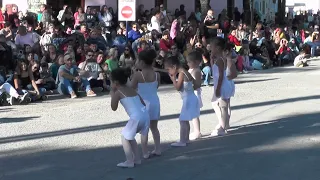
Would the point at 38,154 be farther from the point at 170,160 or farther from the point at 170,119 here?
the point at 170,119

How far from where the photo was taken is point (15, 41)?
17484mm

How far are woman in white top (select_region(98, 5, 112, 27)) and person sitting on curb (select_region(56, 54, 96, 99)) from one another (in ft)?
22.9

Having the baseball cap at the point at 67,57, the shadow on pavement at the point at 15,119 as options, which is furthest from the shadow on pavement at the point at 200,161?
the baseball cap at the point at 67,57

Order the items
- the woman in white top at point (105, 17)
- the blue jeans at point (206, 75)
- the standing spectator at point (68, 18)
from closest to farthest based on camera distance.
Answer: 1. the blue jeans at point (206, 75)
2. the standing spectator at point (68, 18)
3. the woman in white top at point (105, 17)

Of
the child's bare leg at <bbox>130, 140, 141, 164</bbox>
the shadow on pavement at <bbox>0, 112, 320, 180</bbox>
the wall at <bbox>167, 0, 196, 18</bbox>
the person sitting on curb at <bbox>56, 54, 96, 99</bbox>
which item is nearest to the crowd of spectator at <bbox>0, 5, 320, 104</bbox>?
the person sitting on curb at <bbox>56, 54, 96, 99</bbox>

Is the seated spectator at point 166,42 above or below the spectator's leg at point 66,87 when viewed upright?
above

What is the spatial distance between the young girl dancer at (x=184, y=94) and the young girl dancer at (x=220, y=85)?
0.66 metres

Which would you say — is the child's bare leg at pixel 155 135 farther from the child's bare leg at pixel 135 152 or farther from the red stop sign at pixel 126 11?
the red stop sign at pixel 126 11

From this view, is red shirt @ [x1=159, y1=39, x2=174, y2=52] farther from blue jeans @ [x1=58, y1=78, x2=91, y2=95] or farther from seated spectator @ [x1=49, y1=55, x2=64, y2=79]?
blue jeans @ [x1=58, y1=78, x2=91, y2=95]

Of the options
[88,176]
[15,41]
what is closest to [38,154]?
[88,176]

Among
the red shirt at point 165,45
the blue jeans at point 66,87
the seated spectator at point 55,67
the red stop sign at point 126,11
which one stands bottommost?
the blue jeans at point 66,87

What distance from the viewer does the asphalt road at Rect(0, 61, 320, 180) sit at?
7.70 m

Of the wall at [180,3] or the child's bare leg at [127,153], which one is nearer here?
the child's bare leg at [127,153]

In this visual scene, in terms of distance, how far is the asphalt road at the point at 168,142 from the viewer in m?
7.70
